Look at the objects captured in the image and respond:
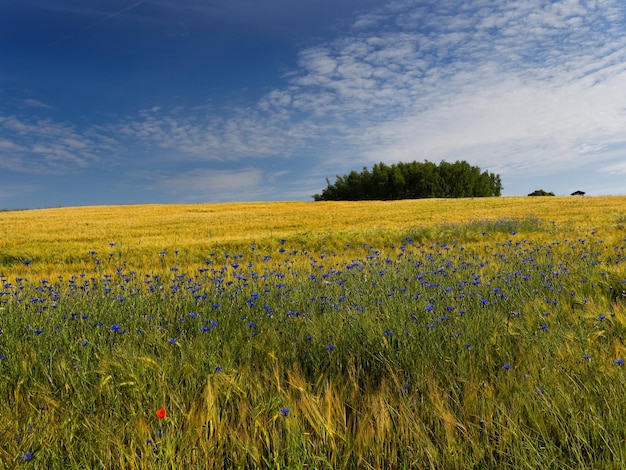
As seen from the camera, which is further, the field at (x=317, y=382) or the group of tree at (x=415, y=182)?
the group of tree at (x=415, y=182)

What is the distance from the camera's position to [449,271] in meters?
5.20

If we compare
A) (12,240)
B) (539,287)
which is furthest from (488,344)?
(12,240)

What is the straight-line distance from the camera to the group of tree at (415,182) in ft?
271

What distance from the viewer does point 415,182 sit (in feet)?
275

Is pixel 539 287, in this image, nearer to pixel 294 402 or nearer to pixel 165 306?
pixel 294 402

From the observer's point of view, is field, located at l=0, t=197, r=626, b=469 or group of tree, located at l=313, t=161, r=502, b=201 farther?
group of tree, located at l=313, t=161, r=502, b=201

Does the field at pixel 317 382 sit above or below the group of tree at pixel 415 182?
below

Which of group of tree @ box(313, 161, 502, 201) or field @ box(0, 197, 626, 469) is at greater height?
group of tree @ box(313, 161, 502, 201)

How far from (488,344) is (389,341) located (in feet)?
2.29

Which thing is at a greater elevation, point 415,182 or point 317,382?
point 415,182

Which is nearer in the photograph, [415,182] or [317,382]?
[317,382]

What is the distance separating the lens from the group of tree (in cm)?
8262

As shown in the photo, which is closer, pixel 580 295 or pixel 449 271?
pixel 580 295

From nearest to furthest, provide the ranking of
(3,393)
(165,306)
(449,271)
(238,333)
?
(3,393), (238,333), (165,306), (449,271)
